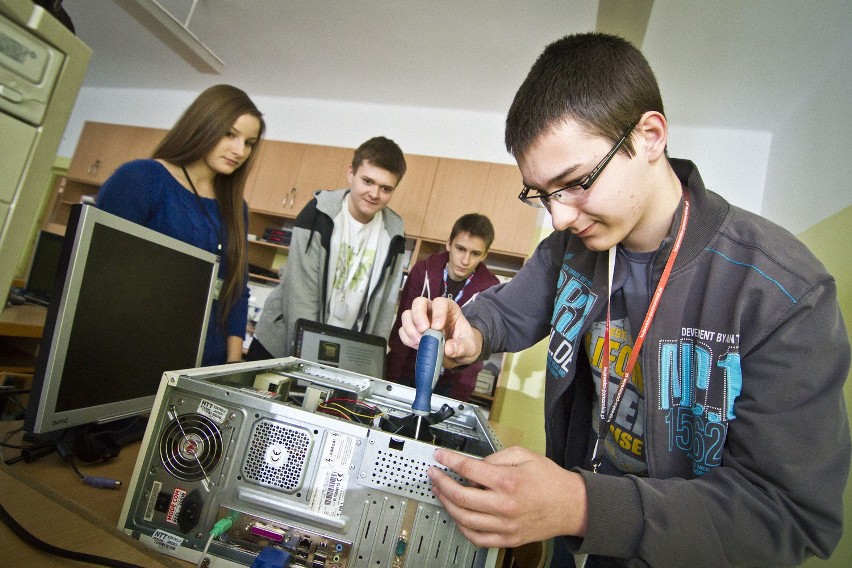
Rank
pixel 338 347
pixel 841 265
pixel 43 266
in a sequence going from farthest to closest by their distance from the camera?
pixel 43 266, pixel 841 265, pixel 338 347

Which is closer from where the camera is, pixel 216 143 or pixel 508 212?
pixel 216 143

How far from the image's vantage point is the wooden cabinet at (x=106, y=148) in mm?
4598

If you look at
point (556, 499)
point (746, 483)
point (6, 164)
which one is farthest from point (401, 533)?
point (6, 164)

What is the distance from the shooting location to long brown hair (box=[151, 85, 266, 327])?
1286mm

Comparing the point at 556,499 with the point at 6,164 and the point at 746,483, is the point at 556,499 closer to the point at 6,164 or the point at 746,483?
the point at 746,483

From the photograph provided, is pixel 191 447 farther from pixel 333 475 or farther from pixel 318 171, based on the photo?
pixel 318 171

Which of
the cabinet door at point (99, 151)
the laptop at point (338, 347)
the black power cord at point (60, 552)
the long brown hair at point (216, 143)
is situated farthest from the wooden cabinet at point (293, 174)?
the black power cord at point (60, 552)

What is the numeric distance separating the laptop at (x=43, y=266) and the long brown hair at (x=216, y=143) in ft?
6.08

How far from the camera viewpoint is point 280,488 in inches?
23.2

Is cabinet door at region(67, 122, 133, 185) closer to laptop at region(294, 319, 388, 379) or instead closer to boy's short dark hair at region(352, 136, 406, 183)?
boy's short dark hair at region(352, 136, 406, 183)

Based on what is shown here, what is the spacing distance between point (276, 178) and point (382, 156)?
2.34 m

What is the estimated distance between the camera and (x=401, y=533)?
1.88 ft

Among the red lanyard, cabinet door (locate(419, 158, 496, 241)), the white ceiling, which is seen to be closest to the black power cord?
the red lanyard

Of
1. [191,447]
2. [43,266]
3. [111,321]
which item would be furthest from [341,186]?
[191,447]
